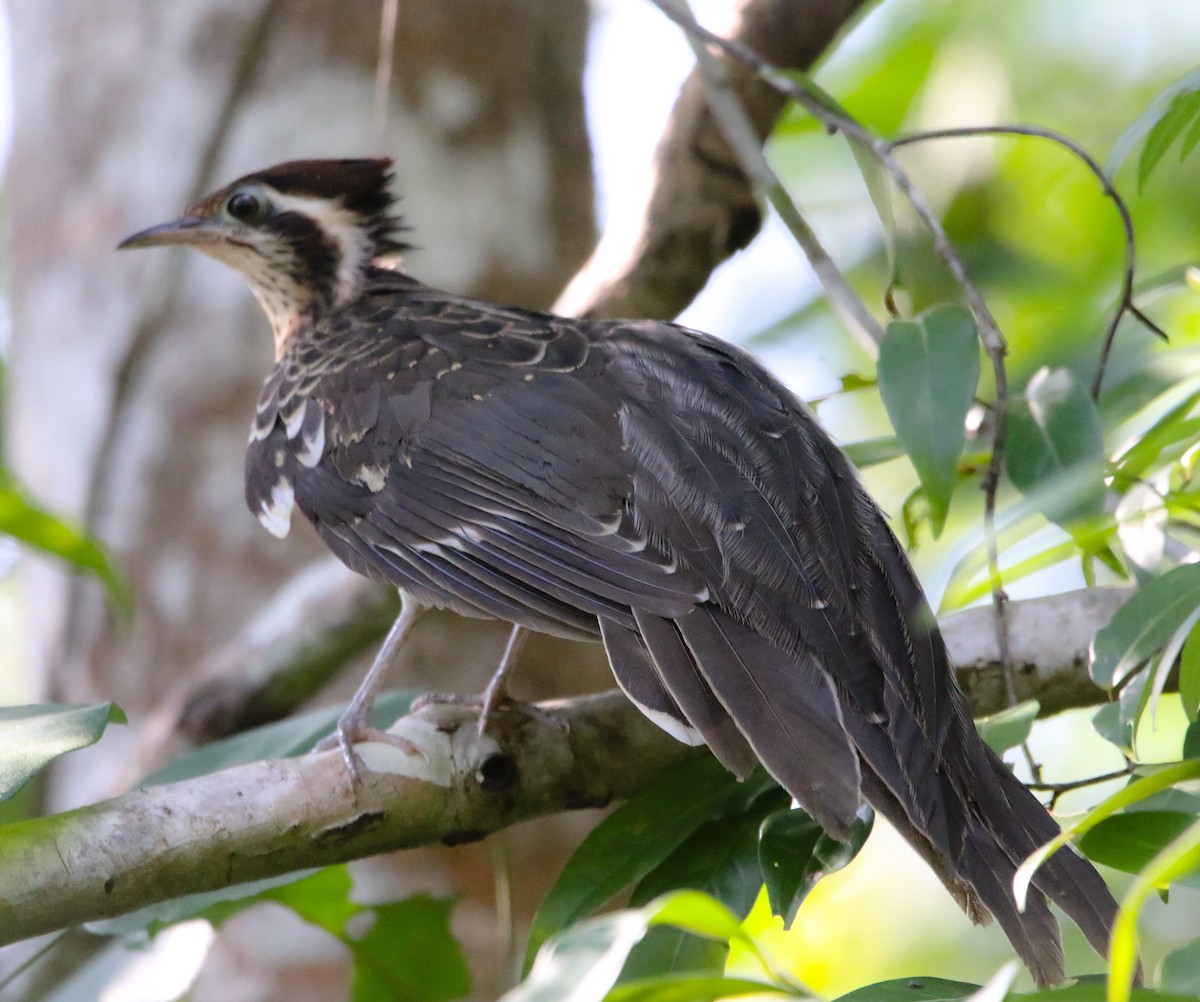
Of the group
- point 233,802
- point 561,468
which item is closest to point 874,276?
point 561,468

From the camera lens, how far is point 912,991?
6.22 feet

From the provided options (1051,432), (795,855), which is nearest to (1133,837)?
(795,855)

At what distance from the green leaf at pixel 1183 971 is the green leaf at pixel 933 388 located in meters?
0.80

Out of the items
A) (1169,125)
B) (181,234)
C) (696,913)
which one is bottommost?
(696,913)

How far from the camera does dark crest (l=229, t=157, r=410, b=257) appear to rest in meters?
4.20

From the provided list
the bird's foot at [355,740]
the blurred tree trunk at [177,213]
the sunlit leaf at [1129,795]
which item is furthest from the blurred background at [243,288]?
the sunlit leaf at [1129,795]

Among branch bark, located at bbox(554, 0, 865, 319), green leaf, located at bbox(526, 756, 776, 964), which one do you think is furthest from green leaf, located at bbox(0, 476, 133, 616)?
branch bark, located at bbox(554, 0, 865, 319)

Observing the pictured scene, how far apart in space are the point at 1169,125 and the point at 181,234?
9.38ft

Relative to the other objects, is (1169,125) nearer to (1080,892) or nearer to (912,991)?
(1080,892)

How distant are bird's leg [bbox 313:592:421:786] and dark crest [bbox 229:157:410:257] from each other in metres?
1.57

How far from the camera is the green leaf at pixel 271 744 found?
314 centimetres

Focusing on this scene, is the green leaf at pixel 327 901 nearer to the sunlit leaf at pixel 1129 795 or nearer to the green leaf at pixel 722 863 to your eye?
the green leaf at pixel 722 863

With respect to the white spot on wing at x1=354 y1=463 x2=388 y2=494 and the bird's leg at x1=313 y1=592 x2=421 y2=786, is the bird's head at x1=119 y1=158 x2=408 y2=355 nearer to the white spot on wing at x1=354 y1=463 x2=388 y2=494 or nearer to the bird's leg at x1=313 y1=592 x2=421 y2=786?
the white spot on wing at x1=354 y1=463 x2=388 y2=494

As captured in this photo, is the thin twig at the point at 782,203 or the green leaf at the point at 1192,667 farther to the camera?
the thin twig at the point at 782,203
